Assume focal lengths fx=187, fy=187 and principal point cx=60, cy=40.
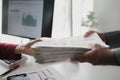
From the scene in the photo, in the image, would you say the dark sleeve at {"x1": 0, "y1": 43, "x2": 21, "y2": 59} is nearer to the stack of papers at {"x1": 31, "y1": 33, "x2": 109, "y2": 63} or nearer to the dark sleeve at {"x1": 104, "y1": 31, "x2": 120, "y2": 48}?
the stack of papers at {"x1": 31, "y1": 33, "x2": 109, "y2": 63}

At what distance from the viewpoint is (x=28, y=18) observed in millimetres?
923

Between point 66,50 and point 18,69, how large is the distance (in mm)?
290

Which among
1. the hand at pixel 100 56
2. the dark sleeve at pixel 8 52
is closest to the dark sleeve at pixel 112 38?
the hand at pixel 100 56

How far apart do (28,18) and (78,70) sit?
0.35m

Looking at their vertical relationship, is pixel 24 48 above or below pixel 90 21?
below

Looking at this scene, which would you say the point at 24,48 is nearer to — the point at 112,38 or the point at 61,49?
the point at 61,49

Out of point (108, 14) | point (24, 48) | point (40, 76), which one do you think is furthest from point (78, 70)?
point (108, 14)

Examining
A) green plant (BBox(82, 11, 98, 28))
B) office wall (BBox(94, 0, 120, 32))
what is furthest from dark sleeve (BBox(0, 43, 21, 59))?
office wall (BBox(94, 0, 120, 32))

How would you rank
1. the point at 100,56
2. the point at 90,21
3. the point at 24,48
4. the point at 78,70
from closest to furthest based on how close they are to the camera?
the point at 100,56, the point at 78,70, the point at 24,48, the point at 90,21

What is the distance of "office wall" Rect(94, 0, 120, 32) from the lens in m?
1.97

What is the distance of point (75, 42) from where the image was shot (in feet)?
2.34

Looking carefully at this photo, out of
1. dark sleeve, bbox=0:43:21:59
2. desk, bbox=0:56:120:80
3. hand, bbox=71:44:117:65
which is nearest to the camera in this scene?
hand, bbox=71:44:117:65

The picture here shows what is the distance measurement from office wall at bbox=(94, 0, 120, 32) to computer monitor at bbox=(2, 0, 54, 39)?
1.27 metres

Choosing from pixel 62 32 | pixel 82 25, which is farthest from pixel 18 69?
pixel 82 25
